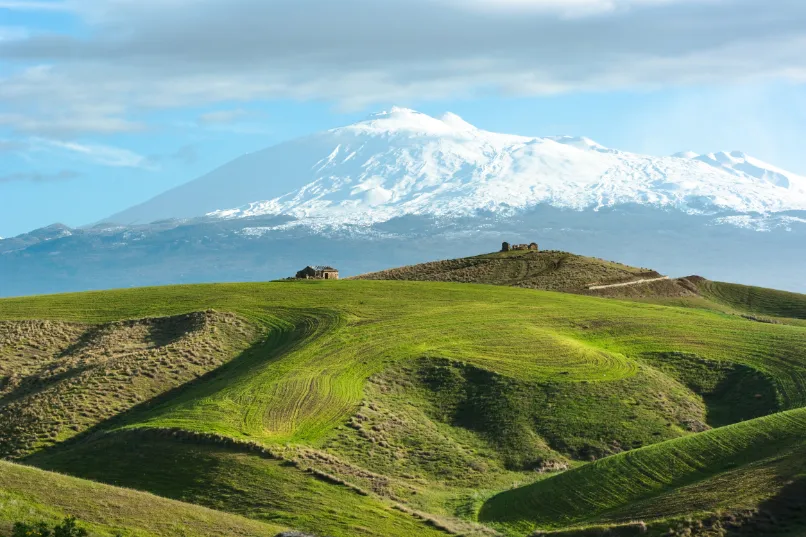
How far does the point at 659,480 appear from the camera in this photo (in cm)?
4891

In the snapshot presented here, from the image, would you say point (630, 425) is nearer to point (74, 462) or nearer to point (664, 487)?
point (664, 487)

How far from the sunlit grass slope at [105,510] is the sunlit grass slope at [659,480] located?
37.6ft

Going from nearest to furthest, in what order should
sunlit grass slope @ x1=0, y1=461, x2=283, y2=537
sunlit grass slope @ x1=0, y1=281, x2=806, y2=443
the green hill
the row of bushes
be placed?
the row of bushes < sunlit grass slope @ x1=0, y1=461, x2=283, y2=537 < sunlit grass slope @ x1=0, y1=281, x2=806, y2=443 < the green hill

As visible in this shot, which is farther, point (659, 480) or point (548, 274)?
point (548, 274)

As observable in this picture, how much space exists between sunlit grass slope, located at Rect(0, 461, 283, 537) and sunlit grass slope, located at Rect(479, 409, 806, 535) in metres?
11.5

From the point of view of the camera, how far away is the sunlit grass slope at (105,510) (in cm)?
3962

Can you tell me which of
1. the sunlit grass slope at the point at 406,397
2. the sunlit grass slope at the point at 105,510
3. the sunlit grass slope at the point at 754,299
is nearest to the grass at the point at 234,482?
the sunlit grass slope at the point at 406,397

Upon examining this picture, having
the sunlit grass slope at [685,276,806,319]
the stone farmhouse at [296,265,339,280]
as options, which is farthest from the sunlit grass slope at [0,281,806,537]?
the sunlit grass slope at [685,276,806,319]

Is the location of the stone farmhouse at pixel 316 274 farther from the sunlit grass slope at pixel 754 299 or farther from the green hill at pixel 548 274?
the sunlit grass slope at pixel 754 299

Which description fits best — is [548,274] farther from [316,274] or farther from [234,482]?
[234,482]

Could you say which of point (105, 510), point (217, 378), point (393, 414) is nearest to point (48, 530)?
→ point (105, 510)

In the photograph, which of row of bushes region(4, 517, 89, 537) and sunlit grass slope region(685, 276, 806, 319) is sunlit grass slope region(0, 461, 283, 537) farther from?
sunlit grass slope region(685, 276, 806, 319)

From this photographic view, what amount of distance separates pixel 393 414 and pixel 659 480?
1835 centimetres

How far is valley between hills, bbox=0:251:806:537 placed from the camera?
44.4 m
